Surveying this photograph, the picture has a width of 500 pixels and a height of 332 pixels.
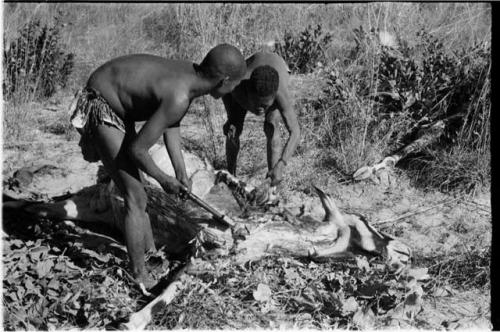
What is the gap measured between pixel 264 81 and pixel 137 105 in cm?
96

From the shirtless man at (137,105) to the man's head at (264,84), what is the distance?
23.7 inches

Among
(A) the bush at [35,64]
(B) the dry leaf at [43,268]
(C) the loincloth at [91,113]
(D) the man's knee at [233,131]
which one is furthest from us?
(A) the bush at [35,64]

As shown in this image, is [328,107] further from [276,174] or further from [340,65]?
[276,174]

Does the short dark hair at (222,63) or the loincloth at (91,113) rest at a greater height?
the short dark hair at (222,63)

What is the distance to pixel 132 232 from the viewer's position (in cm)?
394

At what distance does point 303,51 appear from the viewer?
7.37m

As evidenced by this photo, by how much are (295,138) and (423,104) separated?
63.2 inches

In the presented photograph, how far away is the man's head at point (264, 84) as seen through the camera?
14.8 feet

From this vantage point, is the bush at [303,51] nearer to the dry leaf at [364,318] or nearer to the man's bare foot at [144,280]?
the man's bare foot at [144,280]

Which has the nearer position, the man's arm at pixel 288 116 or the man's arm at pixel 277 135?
the man's arm at pixel 277 135

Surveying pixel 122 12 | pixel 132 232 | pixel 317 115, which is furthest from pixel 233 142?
pixel 122 12

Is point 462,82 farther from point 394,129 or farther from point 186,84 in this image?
point 186,84

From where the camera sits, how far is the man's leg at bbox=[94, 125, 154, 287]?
3877mm

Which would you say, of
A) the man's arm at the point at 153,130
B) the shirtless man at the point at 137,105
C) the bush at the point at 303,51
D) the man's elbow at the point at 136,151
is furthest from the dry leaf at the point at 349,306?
the bush at the point at 303,51
